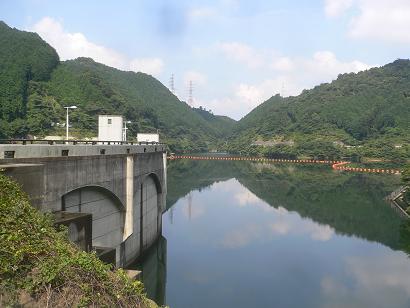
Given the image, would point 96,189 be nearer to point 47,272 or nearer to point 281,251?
point 47,272

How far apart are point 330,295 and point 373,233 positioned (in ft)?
74.8

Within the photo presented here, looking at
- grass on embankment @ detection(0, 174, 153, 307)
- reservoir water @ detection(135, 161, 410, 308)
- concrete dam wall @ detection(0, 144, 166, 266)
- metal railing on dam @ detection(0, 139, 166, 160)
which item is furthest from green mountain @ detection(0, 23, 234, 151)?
grass on embankment @ detection(0, 174, 153, 307)

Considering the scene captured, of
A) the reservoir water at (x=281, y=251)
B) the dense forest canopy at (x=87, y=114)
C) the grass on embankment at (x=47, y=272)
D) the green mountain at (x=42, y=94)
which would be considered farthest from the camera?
the dense forest canopy at (x=87, y=114)

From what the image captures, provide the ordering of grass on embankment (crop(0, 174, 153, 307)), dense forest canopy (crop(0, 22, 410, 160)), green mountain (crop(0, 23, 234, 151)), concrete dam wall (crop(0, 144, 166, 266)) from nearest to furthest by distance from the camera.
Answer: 1. grass on embankment (crop(0, 174, 153, 307))
2. concrete dam wall (crop(0, 144, 166, 266))
3. green mountain (crop(0, 23, 234, 151))
4. dense forest canopy (crop(0, 22, 410, 160))

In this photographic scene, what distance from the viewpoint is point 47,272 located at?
9.85 metres

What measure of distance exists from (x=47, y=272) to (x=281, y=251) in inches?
1375

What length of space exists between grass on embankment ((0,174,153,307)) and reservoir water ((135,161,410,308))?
1809cm

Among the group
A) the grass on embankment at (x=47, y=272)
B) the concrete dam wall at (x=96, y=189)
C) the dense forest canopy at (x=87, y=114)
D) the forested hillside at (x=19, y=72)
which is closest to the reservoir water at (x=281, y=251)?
the concrete dam wall at (x=96, y=189)

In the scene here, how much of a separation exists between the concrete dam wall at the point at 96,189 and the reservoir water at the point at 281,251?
4812 mm

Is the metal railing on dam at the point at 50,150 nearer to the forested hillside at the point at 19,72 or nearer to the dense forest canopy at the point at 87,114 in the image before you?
the dense forest canopy at the point at 87,114

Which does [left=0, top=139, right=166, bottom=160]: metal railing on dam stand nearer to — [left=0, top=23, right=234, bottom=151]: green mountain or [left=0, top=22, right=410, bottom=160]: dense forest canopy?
[left=0, top=22, right=410, bottom=160]: dense forest canopy

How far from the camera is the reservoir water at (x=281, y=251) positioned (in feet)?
98.7

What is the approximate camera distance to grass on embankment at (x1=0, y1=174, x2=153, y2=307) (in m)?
9.60

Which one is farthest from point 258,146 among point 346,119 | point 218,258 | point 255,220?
point 218,258
